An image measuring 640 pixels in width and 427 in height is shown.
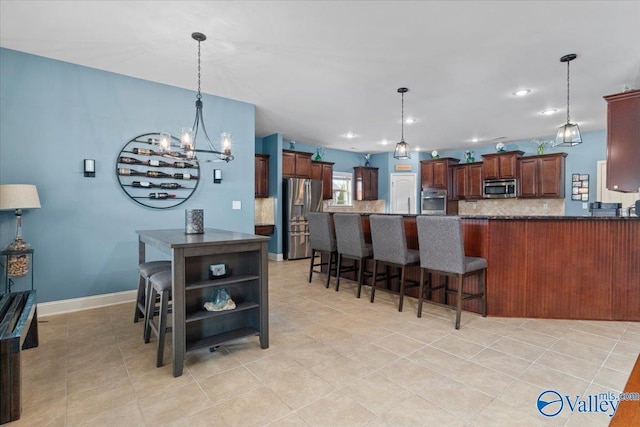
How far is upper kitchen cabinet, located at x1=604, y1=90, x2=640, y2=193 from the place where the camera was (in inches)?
122

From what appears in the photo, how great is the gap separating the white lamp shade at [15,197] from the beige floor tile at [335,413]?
2.94 m

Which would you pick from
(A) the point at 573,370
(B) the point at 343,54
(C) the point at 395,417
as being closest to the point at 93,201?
(B) the point at 343,54

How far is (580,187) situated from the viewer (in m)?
6.21

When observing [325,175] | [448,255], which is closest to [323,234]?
[448,255]

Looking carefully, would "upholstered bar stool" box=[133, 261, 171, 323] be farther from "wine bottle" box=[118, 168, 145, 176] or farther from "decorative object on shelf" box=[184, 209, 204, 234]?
"wine bottle" box=[118, 168, 145, 176]

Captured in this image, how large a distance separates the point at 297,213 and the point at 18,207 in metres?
4.43

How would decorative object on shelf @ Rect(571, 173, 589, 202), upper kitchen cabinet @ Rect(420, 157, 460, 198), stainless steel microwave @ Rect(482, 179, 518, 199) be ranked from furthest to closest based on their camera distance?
upper kitchen cabinet @ Rect(420, 157, 460, 198) < stainless steel microwave @ Rect(482, 179, 518, 199) < decorative object on shelf @ Rect(571, 173, 589, 202)

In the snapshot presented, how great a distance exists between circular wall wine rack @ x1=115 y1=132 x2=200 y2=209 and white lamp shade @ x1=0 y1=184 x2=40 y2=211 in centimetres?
88

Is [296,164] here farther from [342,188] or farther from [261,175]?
[342,188]

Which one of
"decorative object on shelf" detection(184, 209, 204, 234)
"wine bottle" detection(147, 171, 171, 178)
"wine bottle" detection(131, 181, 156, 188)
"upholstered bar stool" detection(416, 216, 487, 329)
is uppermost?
"wine bottle" detection(147, 171, 171, 178)

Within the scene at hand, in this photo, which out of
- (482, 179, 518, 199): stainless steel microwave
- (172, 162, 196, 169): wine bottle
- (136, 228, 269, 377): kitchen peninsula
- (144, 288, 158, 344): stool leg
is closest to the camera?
(136, 228, 269, 377): kitchen peninsula

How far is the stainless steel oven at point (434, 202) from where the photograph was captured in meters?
7.74

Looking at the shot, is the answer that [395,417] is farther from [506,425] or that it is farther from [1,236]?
[1,236]

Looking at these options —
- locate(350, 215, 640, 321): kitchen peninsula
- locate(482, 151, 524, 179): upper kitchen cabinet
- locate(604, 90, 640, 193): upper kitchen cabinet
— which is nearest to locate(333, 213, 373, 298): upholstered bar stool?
locate(350, 215, 640, 321): kitchen peninsula
